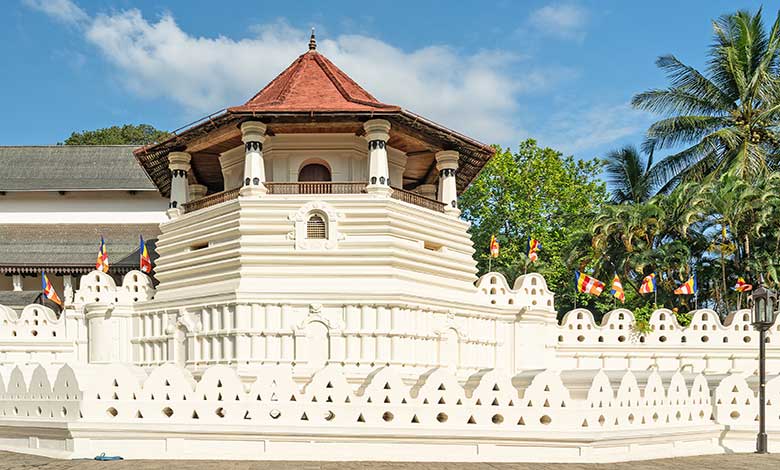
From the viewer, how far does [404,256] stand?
81.0ft

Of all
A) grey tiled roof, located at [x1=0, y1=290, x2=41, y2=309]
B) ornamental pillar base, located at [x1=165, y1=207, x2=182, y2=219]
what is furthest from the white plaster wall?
ornamental pillar base, located at [x1=165, y1=207, x2=182, y2=219]

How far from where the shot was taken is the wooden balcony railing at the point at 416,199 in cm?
2569

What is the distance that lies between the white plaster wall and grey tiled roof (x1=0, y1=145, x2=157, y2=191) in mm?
462

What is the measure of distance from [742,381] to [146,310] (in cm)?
1668

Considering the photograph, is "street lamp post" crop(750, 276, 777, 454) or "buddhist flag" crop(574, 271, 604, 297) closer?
"street lamp post" crop(750, 276, 777, 454)

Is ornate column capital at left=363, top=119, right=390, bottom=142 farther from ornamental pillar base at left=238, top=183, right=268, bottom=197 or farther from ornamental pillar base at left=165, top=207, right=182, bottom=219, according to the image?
ornamental pillar base at left=165, top=207, right=182, bottom=219

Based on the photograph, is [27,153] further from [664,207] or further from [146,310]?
[664,207]

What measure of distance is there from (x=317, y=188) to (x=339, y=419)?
1159 cm

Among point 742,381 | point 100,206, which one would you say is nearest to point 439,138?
point 742,381

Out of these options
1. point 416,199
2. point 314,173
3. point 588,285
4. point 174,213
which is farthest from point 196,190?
point 588,285

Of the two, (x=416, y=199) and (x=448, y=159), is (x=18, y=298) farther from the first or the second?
(x=448, y=159)

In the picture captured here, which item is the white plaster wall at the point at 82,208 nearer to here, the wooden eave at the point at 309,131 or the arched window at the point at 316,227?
the wooden eave at the point at 309,131

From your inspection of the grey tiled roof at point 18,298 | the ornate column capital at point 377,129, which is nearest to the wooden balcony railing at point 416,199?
the ornate column capital at point 377,129

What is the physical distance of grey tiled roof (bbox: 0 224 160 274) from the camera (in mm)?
34250
